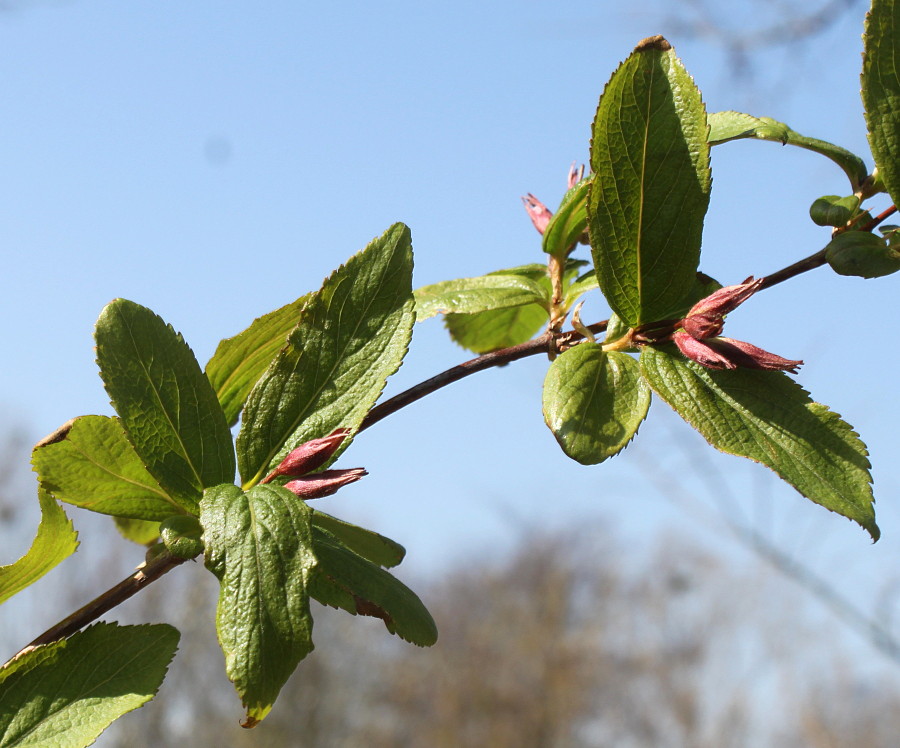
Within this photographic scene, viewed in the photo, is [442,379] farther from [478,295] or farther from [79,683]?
[79,683]

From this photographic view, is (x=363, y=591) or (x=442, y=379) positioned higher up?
(x=442, y=379)

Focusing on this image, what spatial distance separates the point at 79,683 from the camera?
0.61 metres

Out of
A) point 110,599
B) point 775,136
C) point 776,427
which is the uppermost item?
point 775,136

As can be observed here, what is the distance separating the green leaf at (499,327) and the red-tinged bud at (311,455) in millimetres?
459

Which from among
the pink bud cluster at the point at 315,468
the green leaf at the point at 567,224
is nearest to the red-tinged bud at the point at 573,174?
the green leaf at the point at 567,224

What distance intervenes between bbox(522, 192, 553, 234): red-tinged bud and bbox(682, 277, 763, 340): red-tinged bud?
278 millimetres

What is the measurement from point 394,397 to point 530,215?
13.3 inches

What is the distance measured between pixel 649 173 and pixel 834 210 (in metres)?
0.20

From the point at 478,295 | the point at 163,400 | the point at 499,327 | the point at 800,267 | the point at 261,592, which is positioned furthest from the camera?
the point at 499,327

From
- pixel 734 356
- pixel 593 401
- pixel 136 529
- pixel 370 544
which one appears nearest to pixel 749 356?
pixel 734 356

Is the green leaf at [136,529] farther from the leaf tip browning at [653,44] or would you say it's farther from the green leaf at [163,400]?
the leaf tip browning at [653,44]

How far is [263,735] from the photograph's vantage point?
16.5 m

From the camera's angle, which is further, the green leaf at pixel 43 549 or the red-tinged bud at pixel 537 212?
the red-tinged bud at pixel 537 212

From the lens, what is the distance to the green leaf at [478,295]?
826 mm
